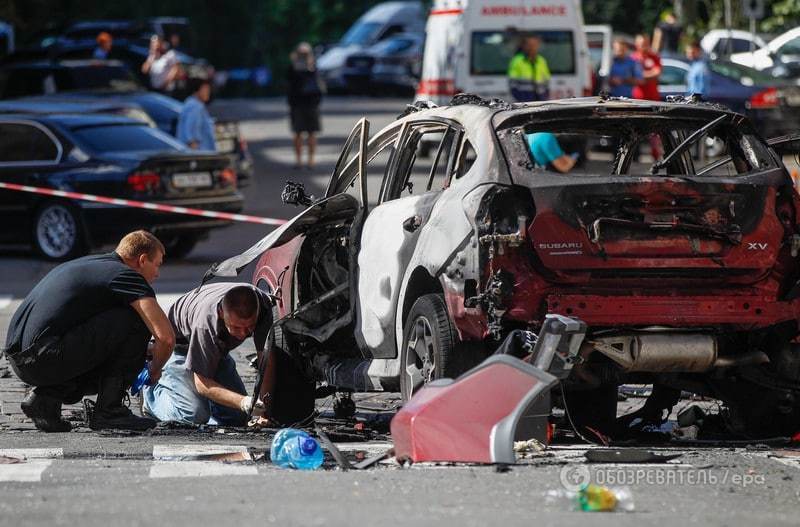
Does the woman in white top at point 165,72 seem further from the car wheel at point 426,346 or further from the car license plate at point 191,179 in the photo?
the car wheel at point 426,346

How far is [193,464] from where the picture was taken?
27.2 feet

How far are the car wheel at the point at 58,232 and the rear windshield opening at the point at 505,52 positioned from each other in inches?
366

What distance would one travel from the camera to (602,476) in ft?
25.4

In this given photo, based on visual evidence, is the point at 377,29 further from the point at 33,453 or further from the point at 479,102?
the point at 33,453

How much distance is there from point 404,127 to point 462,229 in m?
1.60

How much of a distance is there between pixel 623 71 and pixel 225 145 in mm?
6475

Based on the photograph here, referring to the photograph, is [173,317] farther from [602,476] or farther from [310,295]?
[602,476]

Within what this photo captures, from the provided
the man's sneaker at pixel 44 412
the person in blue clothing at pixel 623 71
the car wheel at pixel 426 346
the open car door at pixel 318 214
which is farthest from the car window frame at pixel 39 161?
the person in blue clothing at pixel 623 71

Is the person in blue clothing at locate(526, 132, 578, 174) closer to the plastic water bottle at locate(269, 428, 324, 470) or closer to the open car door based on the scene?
the open car door

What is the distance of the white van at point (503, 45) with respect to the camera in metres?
26.4

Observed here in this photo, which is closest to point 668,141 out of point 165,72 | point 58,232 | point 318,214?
point 318,214

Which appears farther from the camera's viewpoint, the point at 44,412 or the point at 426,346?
the point at 44,412

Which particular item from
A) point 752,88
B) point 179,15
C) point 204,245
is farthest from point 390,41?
point 204,245

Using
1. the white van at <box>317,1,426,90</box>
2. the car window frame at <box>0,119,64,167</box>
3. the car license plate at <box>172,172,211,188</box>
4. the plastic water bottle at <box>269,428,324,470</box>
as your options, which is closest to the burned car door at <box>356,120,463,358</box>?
the plastic water bottle at <box>269,428,324,470</box>
